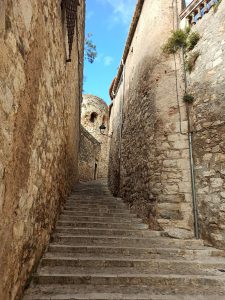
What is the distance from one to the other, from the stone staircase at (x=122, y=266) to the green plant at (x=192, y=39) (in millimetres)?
4109

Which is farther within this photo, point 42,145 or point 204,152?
point 204,152

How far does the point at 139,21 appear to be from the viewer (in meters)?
7.96

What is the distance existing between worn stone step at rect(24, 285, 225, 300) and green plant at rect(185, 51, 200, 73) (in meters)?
4.22

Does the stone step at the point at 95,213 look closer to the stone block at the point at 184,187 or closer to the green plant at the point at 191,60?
the stone block at the point at 184,187

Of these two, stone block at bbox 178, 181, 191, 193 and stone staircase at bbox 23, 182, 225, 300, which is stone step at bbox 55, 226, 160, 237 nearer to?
stone staircase at bbox 23, 182, 225, 300

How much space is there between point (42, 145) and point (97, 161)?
13.7m

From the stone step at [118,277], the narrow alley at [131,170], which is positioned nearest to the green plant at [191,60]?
the narrow alley at [131,170]

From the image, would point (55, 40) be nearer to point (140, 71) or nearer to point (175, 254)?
point (175, 254)

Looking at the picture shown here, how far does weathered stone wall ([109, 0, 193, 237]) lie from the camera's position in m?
4.43

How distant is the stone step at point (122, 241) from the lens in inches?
144

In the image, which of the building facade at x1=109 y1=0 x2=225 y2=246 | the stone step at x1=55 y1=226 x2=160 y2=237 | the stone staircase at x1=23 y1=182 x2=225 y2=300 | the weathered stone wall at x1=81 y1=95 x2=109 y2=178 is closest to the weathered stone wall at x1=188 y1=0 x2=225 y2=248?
the building facade at x1=109 y1=0 x2=225 y2=246

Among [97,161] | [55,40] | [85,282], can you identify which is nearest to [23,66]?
[55,40]

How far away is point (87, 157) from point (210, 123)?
10.5 m

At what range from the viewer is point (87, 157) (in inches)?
560
